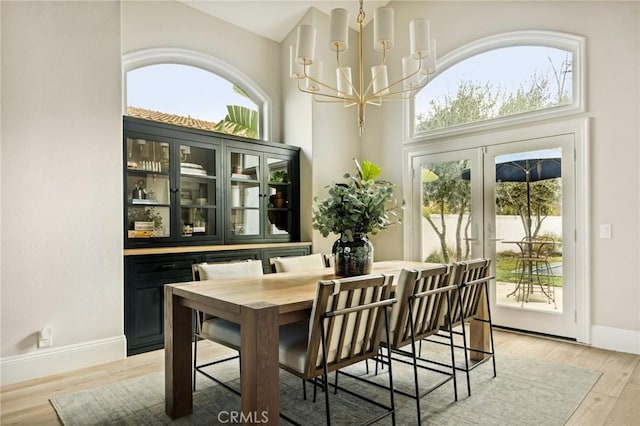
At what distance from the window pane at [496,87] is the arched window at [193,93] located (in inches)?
83.5

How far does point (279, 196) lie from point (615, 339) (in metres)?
3.67

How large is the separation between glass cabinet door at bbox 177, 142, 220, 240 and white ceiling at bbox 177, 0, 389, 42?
1.68m

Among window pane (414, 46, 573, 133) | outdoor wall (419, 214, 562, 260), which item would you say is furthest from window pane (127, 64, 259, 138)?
outdoor wall (419, 214, 562, 260)

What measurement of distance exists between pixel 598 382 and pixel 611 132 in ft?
6.96

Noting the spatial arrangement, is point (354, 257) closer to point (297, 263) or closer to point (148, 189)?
point (297, 263)

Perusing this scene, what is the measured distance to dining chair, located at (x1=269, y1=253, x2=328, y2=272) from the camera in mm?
3141

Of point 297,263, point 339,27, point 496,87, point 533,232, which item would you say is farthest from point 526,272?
point 339,27

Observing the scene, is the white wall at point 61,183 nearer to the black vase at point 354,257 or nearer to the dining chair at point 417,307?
the black vase at point 354,257

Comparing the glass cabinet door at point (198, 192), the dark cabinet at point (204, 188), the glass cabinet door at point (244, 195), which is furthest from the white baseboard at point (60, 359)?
the glass cabinet door at point (244, 195)

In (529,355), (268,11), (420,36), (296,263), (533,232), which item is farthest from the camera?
(268,11)

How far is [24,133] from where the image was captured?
2926 mm

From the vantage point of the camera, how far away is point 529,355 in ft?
11.2

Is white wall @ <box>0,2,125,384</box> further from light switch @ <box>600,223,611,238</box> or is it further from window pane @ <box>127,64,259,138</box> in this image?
light switch @ <box>600,223,611,238</box>

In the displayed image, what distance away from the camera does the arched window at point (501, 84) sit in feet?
12.7
